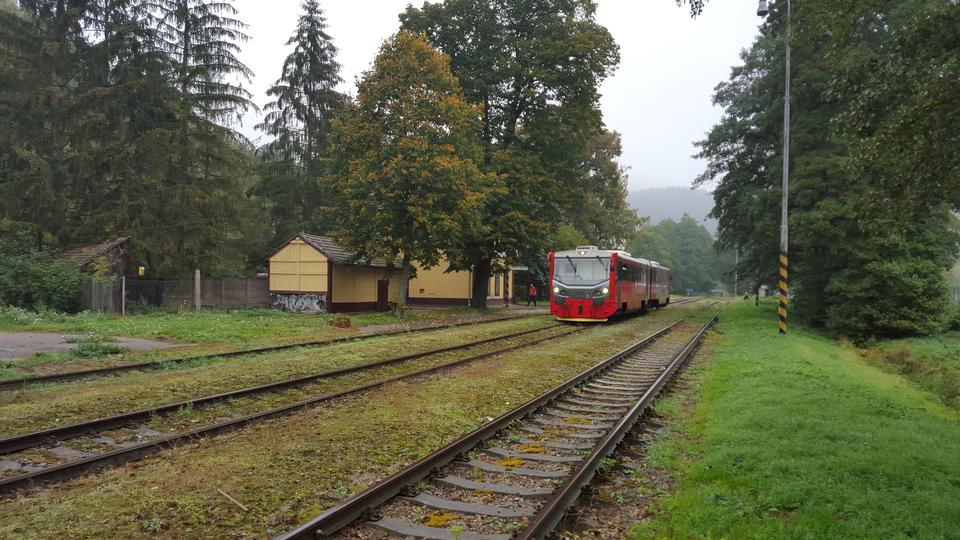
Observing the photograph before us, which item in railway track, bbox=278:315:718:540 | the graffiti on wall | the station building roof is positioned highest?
the station building roof

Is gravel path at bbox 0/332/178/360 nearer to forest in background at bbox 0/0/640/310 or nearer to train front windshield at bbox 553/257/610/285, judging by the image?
forest in background at bbox 0/0/640/310

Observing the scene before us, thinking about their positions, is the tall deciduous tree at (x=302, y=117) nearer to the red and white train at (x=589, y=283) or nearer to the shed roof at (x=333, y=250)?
the shed roof at (x=333, y=250)

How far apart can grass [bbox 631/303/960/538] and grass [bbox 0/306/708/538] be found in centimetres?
280

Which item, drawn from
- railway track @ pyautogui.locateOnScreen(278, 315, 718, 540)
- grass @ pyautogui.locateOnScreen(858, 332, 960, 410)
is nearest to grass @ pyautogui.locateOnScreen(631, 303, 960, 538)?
railway track @ pyautogui.locateOnScreen(278, 315, 718, 540)

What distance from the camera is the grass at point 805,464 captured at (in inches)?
191

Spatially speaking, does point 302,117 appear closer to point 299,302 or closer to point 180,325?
point 299,302

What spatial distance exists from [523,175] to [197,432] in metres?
24.9

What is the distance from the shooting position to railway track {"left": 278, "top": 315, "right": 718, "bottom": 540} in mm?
4781

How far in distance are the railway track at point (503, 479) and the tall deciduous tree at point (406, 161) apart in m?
17.0

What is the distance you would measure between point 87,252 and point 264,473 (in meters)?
25.5

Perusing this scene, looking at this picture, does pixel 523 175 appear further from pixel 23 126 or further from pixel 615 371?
pixel 23 126

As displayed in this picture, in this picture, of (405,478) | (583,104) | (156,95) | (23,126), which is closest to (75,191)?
(23,126)

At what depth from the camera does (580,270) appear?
81.4 feet

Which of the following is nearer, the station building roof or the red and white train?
the red and white train
